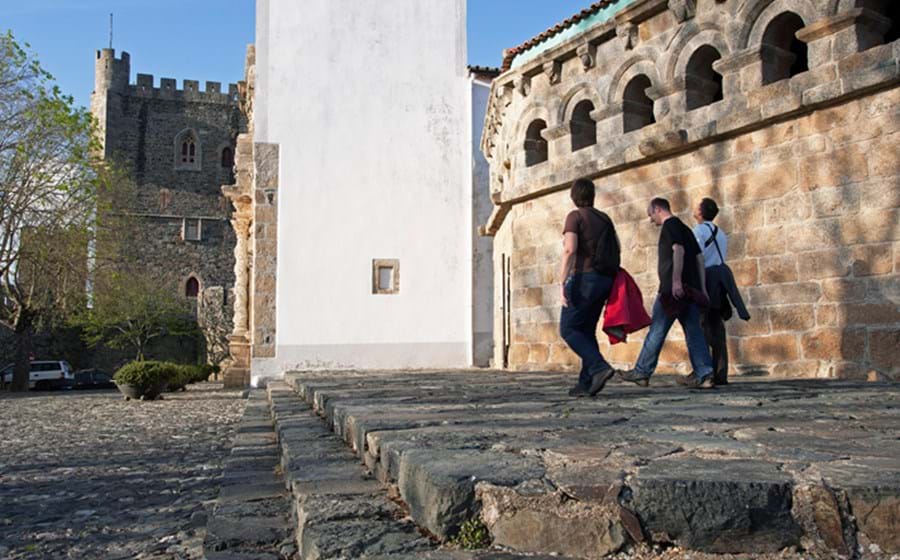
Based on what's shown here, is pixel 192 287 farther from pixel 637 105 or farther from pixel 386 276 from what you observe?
pixel 637 105

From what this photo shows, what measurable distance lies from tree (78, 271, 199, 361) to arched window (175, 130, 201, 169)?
1168 centimetres

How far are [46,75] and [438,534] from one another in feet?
74.1

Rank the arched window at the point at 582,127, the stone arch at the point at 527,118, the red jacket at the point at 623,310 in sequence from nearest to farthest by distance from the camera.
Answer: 1. the red jacket at the point at 623,310
2. the arched window at the point at 582,127
3. the stone arch at the point at 527,118

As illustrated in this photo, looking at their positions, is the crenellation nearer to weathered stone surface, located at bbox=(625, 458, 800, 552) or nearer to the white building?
the white building

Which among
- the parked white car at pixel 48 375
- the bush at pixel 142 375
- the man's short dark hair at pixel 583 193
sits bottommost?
the parked white car at pixel 48 375

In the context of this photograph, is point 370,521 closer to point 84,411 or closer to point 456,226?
point 84,411

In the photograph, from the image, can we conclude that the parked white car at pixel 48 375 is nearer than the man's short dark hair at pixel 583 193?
No

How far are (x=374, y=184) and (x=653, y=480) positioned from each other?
1448cm

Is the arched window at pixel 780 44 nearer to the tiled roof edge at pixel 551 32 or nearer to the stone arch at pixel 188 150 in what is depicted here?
the tiled roof edge at pixel 551 32

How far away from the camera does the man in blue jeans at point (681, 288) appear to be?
5.31 meters

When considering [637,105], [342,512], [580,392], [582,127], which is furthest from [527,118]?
[342,512]

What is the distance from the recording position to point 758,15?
7.23 metres

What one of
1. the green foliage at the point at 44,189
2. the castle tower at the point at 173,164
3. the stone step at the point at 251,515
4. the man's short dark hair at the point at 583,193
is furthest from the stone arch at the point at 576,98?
the castle tower at the point at 173,164

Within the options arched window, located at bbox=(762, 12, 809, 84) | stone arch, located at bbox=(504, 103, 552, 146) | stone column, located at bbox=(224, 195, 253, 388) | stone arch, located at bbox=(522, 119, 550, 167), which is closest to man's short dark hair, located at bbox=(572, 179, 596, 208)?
arched window, located at bbox=(762, 12, 809, 84)
